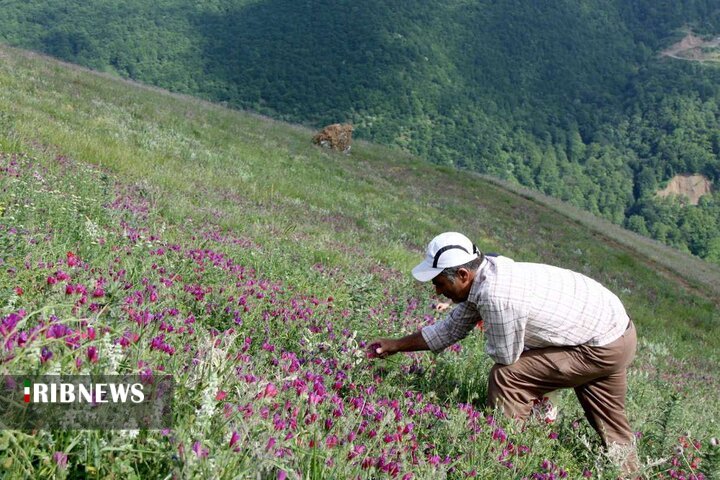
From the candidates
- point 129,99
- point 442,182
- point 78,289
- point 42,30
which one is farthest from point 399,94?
point 78,289

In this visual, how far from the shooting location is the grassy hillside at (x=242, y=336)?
1.95 metres

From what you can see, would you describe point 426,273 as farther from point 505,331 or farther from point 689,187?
point 689,187

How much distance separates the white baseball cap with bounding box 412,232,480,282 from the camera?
3783 mm

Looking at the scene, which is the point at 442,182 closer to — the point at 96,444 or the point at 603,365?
the point at 603,365

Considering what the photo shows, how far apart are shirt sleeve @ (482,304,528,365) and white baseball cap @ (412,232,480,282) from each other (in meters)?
0.40

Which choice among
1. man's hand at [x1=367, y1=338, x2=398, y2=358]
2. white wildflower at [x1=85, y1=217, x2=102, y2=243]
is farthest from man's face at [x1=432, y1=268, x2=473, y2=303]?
white wildflower at [x1=85, y1=217, x2=102, y2=243]

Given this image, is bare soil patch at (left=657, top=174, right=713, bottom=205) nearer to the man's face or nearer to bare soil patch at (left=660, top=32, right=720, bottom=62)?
bare soil patch at (left=660, top=32, right=720, bottom=62)

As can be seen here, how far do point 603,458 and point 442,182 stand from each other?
25.4 m

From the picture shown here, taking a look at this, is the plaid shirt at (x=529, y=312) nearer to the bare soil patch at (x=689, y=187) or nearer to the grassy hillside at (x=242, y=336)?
the grassy hillside at (x=242, y=336)

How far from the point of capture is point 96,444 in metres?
1.69

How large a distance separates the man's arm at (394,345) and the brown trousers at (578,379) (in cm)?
59

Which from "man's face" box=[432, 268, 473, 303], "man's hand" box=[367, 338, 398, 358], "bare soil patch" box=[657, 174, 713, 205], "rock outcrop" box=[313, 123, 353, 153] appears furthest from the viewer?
"bare soil patch" box=[657, 174, 713, 205]

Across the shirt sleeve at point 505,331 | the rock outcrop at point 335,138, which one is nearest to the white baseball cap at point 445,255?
the shirt sleeve at point 505,331

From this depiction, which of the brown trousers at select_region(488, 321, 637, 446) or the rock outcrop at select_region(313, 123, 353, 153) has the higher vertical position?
the brown trousers at select_region(488, 321, 637, 446)
